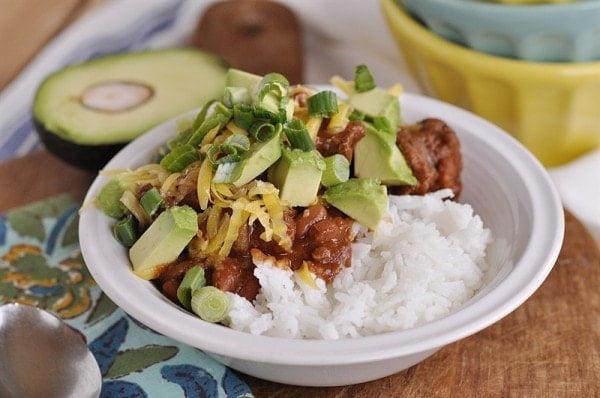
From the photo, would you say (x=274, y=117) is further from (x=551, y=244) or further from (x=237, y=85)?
(x=551, y=244)

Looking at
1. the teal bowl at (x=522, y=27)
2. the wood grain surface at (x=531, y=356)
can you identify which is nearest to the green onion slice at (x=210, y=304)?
the wood grain surface at (x=531, y=356)

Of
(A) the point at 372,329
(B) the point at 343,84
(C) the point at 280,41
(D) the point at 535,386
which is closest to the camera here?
(A) the point at 372,329

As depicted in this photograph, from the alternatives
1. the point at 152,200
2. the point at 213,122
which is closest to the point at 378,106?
the point at 213,122

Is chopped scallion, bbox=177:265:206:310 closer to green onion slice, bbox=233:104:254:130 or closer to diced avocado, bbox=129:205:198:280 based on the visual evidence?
diced avocado, bbox=129:205:198:280

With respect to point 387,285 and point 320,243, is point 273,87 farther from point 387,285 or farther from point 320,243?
point 387,285

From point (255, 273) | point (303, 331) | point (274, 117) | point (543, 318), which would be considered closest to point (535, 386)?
point (543, 318)

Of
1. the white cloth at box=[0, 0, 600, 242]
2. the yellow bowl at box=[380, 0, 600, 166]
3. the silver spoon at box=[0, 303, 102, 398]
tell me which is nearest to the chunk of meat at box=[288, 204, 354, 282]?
the silver spoon at box=[0, 303, 102, 398]
